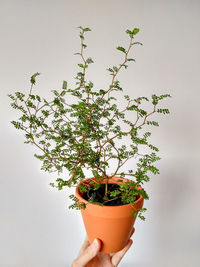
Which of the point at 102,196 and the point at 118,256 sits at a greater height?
the point at 102,196

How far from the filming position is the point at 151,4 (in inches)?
91.4

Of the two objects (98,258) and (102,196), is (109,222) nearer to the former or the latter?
(102,196)

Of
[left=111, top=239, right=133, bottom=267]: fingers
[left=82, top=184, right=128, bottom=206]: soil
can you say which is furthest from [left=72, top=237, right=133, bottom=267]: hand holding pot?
[left=82, top=184, right=128, bottom=206]: soil

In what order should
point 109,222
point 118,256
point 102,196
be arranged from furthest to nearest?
point 118,256, point 102,196, point 109,222

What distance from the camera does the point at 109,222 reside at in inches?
57.9

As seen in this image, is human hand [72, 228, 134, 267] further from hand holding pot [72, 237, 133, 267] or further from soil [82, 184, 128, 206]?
soil [82, 184, 128, 206]

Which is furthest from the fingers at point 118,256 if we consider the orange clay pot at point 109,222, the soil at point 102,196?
the soil at point 102,196

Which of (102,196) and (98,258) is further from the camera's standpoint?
(98,258)

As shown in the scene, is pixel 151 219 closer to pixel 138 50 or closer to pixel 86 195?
pixel 86 195

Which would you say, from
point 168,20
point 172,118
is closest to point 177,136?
point 172,118

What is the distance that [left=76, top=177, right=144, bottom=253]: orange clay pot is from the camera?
4.73 ft

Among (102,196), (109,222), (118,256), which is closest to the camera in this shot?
(109,222)

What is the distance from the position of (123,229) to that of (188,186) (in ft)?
3.64

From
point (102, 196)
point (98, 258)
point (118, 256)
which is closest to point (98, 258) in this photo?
point (98, 258)
